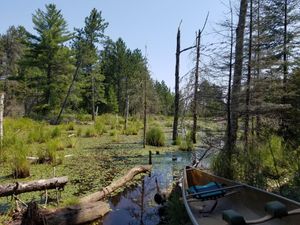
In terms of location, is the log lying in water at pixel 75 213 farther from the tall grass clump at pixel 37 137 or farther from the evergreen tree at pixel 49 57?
the evergreen tree at pixel 49 57

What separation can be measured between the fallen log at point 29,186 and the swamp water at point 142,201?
1.15 metres

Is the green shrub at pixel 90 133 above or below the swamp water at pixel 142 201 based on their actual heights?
above

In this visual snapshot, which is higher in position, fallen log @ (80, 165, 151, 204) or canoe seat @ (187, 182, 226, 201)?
canoe seat @ (187, 182, 226, 201)

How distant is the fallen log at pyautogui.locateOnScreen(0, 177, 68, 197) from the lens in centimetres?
561

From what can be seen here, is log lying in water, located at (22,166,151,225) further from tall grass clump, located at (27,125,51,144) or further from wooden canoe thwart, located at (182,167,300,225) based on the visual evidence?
tall grass clump, located at (27,125,51,144)

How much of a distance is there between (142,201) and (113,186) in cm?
83

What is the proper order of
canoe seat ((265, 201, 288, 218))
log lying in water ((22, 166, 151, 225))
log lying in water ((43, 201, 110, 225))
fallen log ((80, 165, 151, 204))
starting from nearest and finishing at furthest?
canoe seat ((265, 201, 288, 218))
log lying in water ((22, 166, 151, 225))
log lying in water ((43, 201, 110, 225))
fallen log ((80, 165, 151, 204))

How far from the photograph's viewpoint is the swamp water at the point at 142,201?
5833mm

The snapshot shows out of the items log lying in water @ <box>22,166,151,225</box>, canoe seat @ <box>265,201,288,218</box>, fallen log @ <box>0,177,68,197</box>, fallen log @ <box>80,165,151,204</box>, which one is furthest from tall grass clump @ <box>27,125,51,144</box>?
canoe seat @ <box>265,201,288,218</box>

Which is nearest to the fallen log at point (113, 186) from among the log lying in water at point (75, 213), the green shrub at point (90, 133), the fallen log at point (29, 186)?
the log lying in water at point (75, 213)

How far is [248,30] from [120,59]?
1459 inches

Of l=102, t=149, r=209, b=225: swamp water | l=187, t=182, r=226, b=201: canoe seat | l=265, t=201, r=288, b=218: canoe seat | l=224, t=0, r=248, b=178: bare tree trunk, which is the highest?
l=224, t=0, r=248, b=178: bare tree trunk

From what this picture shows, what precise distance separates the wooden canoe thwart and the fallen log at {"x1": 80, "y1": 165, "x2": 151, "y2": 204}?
5.92 feet

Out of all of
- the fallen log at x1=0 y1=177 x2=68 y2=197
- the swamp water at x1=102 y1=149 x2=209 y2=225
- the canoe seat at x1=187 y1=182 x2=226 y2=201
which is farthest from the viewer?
the swamp water at x1=102 y1=149 x2=209 y2=225
